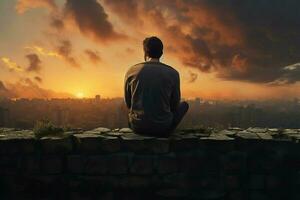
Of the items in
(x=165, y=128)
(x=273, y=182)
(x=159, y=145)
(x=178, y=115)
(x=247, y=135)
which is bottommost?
(x=273, y=182)

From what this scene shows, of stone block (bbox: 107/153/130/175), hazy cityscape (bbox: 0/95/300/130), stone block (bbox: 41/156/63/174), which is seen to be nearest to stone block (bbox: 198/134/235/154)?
stone block (bbox: 107/153/130/175)

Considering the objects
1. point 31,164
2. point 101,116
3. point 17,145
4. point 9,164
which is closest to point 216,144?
point 31,164

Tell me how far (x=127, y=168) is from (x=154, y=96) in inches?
39.4

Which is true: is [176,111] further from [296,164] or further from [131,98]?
[296,164]

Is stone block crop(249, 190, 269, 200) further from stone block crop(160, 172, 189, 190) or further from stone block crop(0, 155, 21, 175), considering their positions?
stone block crop(0, 155, 21, 175)

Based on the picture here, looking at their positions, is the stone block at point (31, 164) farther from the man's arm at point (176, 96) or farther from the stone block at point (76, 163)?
the man's arm at point (176, 96)

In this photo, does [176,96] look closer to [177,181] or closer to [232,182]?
[177,181]

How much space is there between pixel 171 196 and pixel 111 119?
85.2 meters

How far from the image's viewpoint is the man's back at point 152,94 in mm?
5113

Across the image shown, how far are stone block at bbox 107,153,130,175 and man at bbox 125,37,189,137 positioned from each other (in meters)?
0.49

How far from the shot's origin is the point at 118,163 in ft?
16.1

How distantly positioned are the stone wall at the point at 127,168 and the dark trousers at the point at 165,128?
17 centimetres

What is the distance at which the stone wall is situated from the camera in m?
4.89

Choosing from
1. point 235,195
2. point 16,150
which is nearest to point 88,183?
point 16,150
